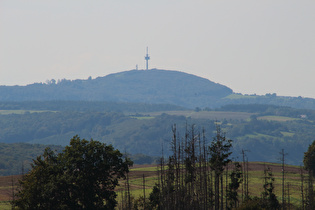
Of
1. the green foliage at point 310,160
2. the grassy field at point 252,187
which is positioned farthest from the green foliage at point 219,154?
the green foliage at point 310,160

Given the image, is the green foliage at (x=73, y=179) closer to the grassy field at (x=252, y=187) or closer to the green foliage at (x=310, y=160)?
the grassy field at (x=252, y=187)

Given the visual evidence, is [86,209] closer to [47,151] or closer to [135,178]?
[47,151]

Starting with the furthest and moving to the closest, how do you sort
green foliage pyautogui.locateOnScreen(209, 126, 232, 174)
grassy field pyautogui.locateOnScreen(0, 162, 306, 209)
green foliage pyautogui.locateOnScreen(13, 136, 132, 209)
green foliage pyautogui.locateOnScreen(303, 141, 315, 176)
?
green foliage pyautogui.locateOnScreen(303, 141, 315, 176), grassy field pyautogui.locateOnScreen(0, 162, 306, 209), green foliage pyautogui.locateOnScreen(209, 126, 232, 174), green foliage pyautogui.locateOnScreen(13, 136, 132, 209)

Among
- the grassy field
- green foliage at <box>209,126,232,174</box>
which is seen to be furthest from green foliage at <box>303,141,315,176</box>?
green foliage at <box>209,126,232,174</box>

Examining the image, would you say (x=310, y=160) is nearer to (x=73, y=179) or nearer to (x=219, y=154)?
(x=219, y=154)

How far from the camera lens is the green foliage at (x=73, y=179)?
7244 cm

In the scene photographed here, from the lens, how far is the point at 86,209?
73.2 metres

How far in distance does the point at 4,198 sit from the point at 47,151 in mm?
75425

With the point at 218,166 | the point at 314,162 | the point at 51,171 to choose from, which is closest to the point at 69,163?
the point at 51,171

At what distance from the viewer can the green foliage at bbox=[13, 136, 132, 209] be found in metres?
72.4

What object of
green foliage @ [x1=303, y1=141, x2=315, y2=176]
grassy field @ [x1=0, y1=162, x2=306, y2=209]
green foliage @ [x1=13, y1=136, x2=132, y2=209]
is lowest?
grassy field @ [x1=0, y1=162, x2=306, y2=209]

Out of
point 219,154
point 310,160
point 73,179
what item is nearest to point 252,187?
point 310,160

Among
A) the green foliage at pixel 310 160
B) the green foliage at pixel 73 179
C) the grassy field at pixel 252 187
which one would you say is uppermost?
the green foliage at pixel 73 179

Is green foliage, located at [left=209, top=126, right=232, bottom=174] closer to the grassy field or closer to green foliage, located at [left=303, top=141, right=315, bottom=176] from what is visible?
the grassy field
